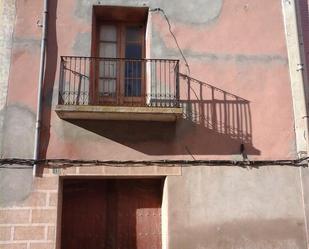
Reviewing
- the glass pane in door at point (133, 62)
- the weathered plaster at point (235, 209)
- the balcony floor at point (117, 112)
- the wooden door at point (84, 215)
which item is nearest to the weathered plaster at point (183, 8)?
the glass pane in door at point (133, 62)

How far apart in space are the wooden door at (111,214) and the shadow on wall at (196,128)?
842 mm

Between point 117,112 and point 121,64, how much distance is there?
52.3 inches

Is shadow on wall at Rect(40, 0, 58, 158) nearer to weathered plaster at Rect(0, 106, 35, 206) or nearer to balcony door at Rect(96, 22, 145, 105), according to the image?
weathered plaster at Rect(0, 106, 35, 206)

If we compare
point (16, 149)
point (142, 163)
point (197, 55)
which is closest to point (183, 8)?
point (197, 55)

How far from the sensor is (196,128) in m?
8.65

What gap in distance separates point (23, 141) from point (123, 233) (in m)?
2.46

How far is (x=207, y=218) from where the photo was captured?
8289 millimetres

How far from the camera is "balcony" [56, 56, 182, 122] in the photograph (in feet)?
26.8

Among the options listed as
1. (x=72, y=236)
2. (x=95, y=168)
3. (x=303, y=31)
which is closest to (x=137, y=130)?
(x=95, y=168)

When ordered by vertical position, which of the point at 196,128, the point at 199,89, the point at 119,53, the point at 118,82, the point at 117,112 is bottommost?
the point at 196,128

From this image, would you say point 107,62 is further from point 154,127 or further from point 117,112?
point 154,127

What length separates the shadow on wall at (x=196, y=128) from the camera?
27.9 feet

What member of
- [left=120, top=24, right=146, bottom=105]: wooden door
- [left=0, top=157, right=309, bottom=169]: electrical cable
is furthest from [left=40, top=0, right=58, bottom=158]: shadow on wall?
[left=120, top=24, right=146, bottom=105]: wooden door

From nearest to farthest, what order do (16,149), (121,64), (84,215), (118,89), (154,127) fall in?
(16,149)
(154,127)
(84,215)
(118,89)
(121,64)
